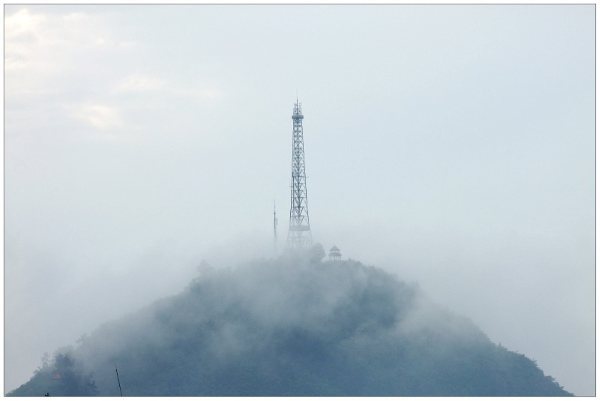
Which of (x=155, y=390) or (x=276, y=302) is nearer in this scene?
(x=155, y=390)

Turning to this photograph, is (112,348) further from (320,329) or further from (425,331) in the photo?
(425,331)

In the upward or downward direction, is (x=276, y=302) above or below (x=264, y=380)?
above

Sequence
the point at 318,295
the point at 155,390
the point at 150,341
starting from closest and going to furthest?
the point at 155,390, the point at 150,341, the point at 318,295

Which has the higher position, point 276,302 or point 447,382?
point 276,302

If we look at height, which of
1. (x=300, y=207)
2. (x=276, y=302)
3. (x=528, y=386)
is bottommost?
(x=528, y=386)

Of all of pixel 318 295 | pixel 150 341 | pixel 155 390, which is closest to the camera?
pixel 155 390

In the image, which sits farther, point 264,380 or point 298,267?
point 298,267

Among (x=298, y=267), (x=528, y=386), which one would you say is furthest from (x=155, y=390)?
(x=528, y=386)

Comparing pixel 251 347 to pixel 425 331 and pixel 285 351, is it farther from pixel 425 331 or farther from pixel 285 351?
pixel 425 331

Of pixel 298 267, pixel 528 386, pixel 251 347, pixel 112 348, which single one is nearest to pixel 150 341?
pixel 112 348
